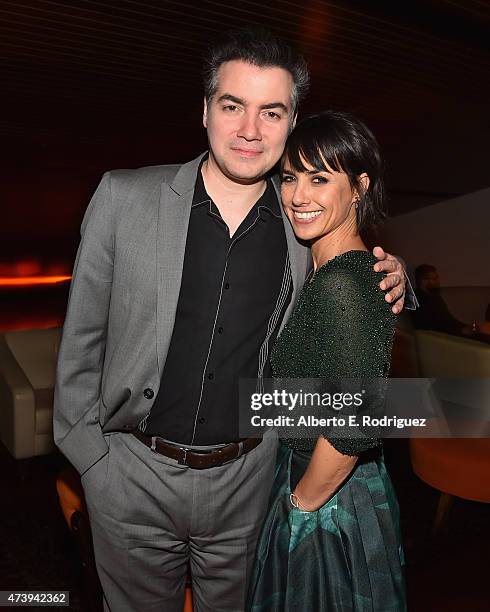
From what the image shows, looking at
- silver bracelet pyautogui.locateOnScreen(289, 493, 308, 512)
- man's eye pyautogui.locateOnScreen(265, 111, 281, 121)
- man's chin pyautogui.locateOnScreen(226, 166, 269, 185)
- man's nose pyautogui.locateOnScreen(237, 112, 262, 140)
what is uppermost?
man's eye pyautogui.locateOnScreen(265, 111, 281, 121)

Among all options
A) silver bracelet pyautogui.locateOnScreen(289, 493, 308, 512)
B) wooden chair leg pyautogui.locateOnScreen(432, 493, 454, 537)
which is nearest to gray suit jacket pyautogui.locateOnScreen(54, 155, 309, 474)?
silver bracelet pyautogui.locateOnScreen(289, 493, 308, 512)

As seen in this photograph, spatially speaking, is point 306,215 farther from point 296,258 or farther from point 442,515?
point 442,515

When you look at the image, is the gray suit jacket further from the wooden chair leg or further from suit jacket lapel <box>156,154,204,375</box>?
the wooden chair leg

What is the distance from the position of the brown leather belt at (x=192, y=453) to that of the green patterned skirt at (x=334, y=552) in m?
0.18

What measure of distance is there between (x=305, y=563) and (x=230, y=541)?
251 mm

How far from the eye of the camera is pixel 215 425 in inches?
68.2

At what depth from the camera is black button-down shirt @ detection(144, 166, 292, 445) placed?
66.9 inches

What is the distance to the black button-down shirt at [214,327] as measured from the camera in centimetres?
170

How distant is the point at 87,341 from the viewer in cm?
172

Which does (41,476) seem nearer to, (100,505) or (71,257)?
(100,505)

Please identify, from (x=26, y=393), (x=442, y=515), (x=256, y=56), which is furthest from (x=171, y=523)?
(x=26, y=393)

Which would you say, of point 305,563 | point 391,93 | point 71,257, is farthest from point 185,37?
point 71,257

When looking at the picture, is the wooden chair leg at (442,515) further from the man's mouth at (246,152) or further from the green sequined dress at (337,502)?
the man's mouth at (246,152)

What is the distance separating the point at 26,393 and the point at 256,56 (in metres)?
3.03
